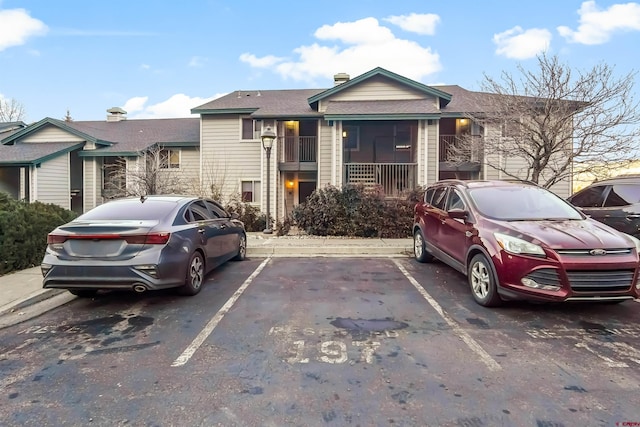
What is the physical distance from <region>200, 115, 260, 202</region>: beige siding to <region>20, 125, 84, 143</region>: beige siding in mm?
7206

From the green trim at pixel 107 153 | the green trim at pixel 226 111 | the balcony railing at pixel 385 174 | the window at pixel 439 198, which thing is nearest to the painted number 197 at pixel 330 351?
the window at pixel 439 198

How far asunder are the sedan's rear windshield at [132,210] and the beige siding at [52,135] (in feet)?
54.6

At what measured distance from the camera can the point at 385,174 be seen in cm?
1573

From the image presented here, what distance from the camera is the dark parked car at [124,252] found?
4.73 metres

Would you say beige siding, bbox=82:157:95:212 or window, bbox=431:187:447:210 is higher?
beige siding, bbox=82:157:95:212

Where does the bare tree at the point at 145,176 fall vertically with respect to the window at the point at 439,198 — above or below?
above

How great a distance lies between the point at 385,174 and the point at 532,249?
1143 centimetres

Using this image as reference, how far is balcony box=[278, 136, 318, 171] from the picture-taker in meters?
16.9

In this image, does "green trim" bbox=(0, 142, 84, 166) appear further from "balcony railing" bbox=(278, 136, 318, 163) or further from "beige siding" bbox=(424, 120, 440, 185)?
"beige siding" bbox=(424, 120, 440, 185)

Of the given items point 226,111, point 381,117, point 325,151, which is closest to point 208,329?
point 381,117

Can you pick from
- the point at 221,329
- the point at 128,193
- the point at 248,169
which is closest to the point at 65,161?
the point at 128,193

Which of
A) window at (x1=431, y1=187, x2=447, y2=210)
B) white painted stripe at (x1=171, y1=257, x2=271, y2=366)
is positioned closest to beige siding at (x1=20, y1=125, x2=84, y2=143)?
white painted stripe at (x1=171, y1=257, x2=271, y2=366)

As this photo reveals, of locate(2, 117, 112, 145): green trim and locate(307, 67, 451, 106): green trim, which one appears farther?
locate(2, 117, 112, 145): green trim

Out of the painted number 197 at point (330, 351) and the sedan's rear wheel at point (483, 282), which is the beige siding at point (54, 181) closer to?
the painted number 197 at point (330, 351)
